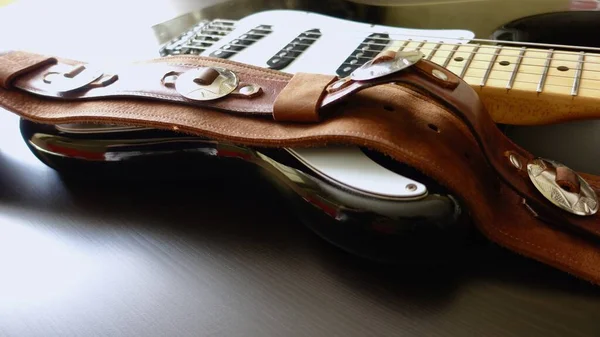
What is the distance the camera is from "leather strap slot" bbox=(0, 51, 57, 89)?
1.43 feet

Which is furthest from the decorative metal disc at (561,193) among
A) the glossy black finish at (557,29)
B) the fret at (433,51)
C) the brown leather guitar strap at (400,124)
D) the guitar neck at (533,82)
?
the glossy black finish at (557,29)

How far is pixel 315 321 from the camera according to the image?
309mm

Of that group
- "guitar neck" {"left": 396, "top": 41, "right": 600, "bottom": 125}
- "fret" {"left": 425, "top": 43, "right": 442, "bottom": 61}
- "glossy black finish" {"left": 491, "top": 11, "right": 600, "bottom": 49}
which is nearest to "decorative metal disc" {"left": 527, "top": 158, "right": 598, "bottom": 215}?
"guitar neck" {"left": 396, "top": 41, "right": 600, "bottom": 125}

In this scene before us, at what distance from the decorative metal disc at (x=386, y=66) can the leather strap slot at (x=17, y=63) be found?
30cm

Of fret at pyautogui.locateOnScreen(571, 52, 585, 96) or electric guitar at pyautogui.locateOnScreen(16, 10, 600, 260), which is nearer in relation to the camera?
electric guitar at pyautogui.locateOnScreen(16, 10, 600, 260)

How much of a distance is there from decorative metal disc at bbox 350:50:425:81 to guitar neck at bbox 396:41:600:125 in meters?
0.15

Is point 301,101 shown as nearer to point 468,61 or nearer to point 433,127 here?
point 433,127

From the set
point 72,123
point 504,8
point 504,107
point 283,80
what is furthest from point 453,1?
point 72,123

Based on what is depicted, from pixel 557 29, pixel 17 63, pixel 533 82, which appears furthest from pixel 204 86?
pixel 557 29

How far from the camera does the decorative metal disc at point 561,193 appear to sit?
33 cm

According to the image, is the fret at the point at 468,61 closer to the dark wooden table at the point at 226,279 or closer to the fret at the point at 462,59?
the fret at the point at 462,59

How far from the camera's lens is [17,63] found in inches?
17.8

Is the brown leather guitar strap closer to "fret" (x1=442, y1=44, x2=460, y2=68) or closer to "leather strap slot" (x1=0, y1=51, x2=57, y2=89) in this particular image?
"leather strap slot" (x1=0, y1=51, x2=57, y2=89)

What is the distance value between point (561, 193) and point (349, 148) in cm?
14
